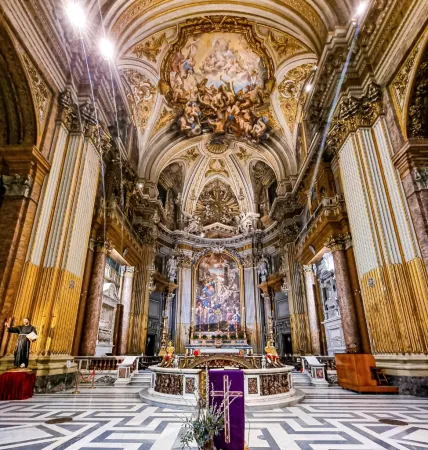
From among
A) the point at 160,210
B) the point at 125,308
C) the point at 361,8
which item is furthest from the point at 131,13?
the point at 125,308

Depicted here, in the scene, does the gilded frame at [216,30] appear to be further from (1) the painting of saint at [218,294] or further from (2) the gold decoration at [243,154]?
(1) the painting of saint at [218,294]

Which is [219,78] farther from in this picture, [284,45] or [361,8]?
[361,8]

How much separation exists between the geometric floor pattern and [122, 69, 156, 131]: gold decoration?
12784 millimetres

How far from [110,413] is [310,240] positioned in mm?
9541

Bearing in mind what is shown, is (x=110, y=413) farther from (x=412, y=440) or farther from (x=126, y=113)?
(x=126, y=113)

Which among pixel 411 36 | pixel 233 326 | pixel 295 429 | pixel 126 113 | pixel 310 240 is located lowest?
pixel 295 429

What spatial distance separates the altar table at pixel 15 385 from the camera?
18.1 feet

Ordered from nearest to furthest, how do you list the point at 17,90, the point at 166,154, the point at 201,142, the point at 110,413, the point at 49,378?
the point at 110,413
the point at 49,378
the point at 17,90
the point at 166,154
the point at 201,142

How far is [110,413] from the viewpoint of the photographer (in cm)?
460

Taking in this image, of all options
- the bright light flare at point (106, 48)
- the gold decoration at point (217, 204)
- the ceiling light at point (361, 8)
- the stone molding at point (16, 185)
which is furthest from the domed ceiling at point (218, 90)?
the stone molding at point (16, 185)

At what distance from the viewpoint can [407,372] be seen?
19.4 ft

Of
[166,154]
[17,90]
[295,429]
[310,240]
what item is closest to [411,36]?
[310,240]

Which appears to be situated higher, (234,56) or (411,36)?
(234,56)

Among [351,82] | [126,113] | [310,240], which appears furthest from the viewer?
A: [126,113]
